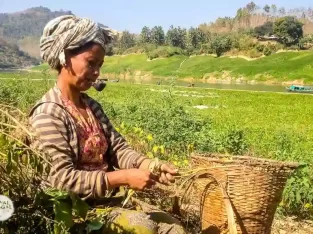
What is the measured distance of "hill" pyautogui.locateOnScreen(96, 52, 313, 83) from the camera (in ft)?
170

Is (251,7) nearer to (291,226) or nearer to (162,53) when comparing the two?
(162,53)

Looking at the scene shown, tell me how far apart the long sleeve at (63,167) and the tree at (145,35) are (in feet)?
340

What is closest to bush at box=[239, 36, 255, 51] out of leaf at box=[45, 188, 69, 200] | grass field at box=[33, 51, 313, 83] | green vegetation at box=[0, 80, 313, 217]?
grass field at box=[33, 51, 313, 83]

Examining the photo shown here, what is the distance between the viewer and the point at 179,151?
5.95 m

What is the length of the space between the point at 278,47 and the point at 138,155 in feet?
235

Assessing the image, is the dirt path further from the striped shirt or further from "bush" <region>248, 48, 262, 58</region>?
"bush" <region>248, 48, 262, 58</region>

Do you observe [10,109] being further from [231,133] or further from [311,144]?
[311,144]

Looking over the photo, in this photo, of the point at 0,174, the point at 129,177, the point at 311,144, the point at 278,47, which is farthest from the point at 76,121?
the point at 278,47

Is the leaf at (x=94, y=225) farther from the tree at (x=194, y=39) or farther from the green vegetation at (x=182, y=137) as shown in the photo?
the tree at (x=194, y=39)

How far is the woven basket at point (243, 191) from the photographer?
2365mm

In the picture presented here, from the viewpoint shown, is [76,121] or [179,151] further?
[179,151]

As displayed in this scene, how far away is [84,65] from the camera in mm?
2348

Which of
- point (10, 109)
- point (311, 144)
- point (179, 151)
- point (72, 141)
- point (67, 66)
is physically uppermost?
point (67, 66)

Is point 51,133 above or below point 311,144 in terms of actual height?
above
